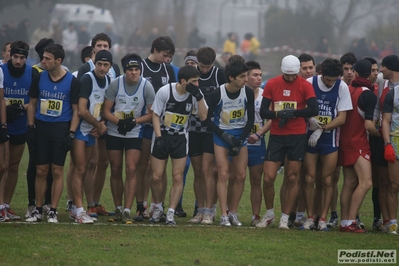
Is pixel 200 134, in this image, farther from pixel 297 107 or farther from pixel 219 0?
pixel 219 0

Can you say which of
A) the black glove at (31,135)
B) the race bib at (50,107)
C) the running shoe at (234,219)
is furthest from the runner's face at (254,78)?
the black glove at (31,135)

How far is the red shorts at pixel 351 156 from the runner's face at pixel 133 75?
116 inches

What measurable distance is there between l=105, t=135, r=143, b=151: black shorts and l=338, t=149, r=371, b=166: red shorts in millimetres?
2808

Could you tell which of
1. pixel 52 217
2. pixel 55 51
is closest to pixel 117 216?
pixel 52 217

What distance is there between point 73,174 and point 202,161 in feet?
5.98

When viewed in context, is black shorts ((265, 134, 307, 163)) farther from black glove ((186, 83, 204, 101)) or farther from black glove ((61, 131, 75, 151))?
black glove ((61, 131, 75, 151))

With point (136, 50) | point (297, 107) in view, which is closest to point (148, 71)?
point (297, 107)

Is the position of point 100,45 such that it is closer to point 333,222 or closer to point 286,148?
point 286,148

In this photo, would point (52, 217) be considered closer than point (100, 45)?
Yes

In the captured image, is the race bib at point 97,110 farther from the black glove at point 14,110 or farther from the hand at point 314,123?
the hand at point 314,123

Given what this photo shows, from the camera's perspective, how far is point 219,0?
6397 centimetres

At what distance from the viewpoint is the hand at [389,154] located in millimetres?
10539

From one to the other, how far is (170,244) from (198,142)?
2424 mm

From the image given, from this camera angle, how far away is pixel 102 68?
442 inches
